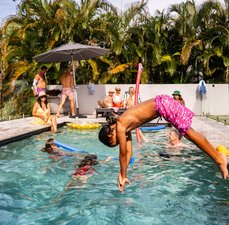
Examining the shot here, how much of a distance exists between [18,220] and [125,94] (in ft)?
42.4

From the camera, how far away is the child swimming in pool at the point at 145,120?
4.13 metres

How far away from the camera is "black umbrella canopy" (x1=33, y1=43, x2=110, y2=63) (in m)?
13.9

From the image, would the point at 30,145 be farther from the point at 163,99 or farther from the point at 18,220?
the point at 163,99

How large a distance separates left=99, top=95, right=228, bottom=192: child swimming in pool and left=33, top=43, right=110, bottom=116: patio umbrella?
980 cm

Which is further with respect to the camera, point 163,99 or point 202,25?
point 202,25

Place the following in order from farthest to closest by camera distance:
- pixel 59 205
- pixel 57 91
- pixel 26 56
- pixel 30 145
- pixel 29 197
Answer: pixel 26 56 < pixel 57 91 < pixel 30 145 < pixel 29 197 < pixel 59 205

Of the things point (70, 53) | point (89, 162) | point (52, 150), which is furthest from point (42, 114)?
point (89, 162)

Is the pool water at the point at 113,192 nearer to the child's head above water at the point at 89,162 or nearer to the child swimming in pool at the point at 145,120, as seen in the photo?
the child's head above water at the point at 89,162

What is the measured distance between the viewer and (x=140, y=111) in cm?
431

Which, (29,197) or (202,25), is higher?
(202,25)

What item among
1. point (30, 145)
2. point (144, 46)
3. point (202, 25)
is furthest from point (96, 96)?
point (30, 145)

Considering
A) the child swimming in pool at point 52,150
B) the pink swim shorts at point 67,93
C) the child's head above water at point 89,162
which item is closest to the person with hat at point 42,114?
the pink swim shorts at point 67,93

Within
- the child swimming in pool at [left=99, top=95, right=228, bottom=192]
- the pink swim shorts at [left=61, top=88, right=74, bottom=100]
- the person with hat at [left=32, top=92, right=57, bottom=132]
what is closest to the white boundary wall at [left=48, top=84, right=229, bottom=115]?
the pink swim shorts at [left=61, top=88, right=74, bottom=100]

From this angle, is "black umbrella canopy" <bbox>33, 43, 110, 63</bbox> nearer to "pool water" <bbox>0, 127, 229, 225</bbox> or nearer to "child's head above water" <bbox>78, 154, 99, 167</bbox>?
"pool water" <bbox>0, 127, 229, 225</bbox>
